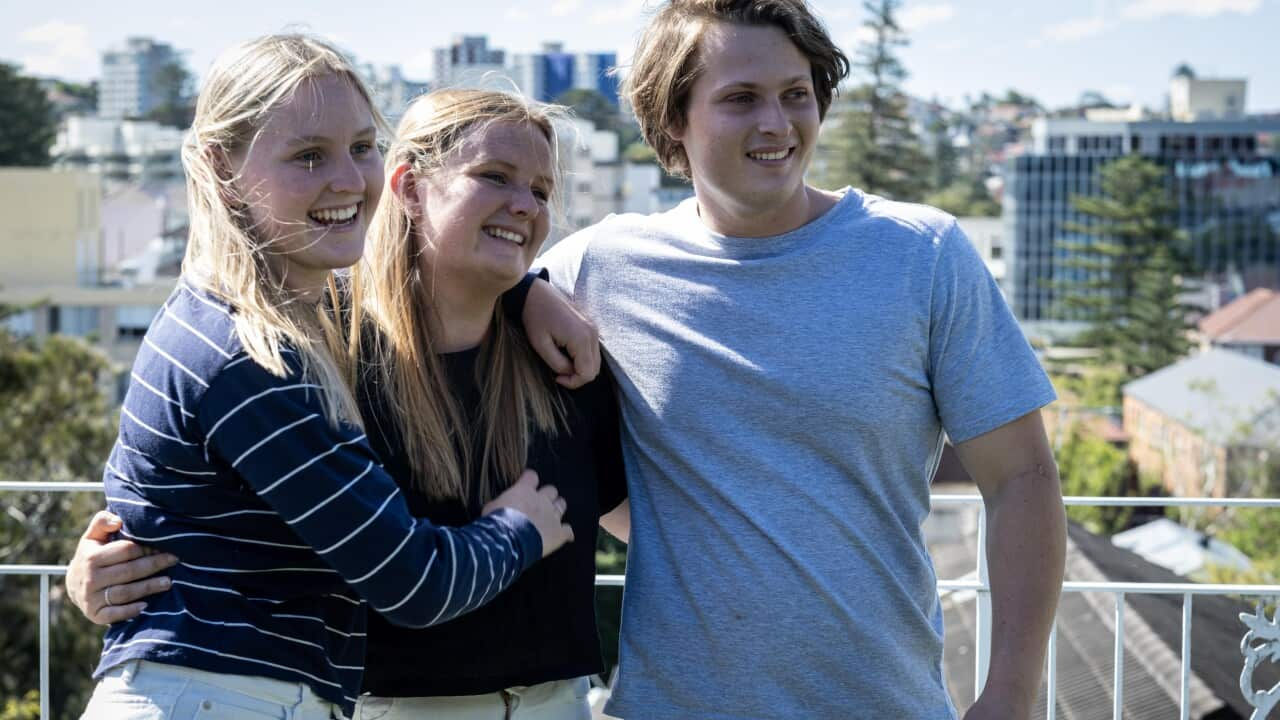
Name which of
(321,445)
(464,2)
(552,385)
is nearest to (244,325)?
(321,445)

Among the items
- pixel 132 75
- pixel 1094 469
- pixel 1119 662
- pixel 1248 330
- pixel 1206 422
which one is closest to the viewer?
pixel 1119 662

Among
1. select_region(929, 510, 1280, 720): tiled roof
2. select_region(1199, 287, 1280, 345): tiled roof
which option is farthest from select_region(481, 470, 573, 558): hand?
select_region(1199, 287, 1280, 345): tiled roof

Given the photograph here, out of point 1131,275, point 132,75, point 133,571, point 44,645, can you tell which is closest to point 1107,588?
point 133,571

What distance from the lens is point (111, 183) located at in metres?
53.5

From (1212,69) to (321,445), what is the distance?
9321 cm

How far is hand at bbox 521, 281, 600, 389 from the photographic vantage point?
1.75 m

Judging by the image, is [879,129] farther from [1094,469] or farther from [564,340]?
[564,340]

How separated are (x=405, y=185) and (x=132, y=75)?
93556mm

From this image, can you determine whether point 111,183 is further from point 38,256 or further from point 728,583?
point 728,583

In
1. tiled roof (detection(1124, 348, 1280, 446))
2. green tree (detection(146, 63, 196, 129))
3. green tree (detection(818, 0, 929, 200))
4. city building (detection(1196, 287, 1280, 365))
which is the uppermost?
green tree (detection(146, 63, 196, 129))

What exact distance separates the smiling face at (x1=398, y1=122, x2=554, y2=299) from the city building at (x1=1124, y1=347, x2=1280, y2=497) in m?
32.2

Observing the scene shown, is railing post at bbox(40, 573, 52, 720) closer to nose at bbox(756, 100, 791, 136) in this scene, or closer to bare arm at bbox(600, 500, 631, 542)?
bare arm at bbox(600, 500, 631, 542)

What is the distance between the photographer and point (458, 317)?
1.74m

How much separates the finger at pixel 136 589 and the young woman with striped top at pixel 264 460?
0.03ft
